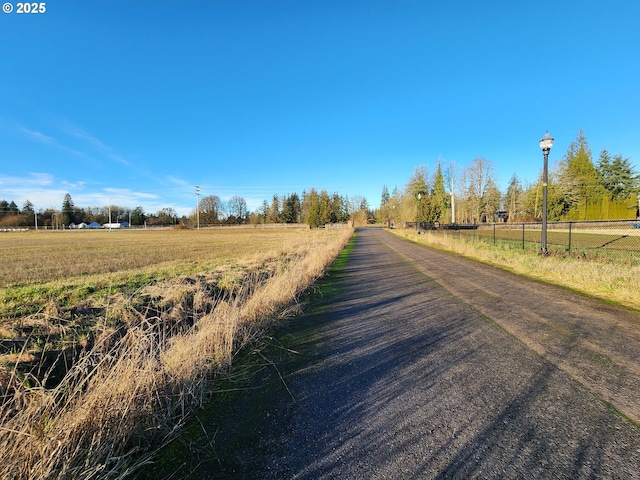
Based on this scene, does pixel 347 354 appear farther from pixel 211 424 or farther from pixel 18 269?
pixel 18 269

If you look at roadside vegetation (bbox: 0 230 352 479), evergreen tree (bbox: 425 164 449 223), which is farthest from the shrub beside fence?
roadside vegetation (bbox: 0 230 352 479)

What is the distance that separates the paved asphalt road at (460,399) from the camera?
2033mm

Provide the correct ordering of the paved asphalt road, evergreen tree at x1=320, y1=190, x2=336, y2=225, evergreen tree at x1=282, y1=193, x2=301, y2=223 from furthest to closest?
evergreen tree at x1=282, y1=193, x2=301, y2=223, evergreen tree at x1=320, y1=190, x2=336, y2=225, the paved asphalt road

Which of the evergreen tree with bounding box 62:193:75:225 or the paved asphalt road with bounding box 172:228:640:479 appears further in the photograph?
the evergreen tree with bounding box 62:193:75:225

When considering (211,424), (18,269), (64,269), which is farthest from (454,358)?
(18,269)

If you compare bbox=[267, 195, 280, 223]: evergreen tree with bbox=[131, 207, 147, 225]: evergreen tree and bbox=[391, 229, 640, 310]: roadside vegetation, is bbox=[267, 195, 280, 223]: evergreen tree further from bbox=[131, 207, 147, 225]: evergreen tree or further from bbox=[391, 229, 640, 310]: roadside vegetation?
bbox=[391, 229, 640, 310]: roadside vegetation

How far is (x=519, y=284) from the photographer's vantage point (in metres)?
8.11

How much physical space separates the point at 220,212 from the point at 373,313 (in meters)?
117

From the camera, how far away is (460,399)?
111 inches

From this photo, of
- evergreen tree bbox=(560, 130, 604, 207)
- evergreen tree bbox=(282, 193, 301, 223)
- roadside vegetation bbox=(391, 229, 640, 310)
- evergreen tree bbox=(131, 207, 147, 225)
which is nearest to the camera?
roadside vegetation bbox=(391, 229, 640, 310)

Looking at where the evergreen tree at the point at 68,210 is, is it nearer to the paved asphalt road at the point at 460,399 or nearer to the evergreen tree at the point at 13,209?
the evergreen tree at the point at 13,209

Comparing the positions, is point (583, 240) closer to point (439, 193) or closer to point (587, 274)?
point (587, 274)

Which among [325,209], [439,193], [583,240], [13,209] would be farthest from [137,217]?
[583,240]

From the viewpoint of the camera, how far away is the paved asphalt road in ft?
6.67
